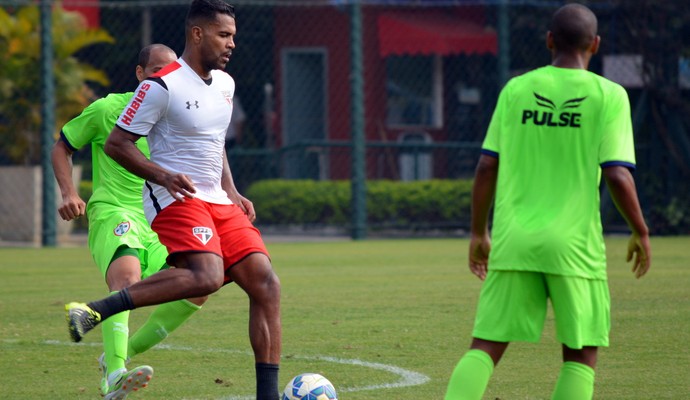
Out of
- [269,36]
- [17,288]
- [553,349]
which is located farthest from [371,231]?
[553,349]

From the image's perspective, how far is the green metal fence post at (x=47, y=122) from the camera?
17172 mm

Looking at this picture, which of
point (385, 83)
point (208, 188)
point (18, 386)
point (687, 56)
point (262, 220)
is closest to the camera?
point (208, 188)

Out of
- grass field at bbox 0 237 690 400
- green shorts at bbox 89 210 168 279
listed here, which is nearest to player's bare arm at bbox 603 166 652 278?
grass field at bbox 0 237 690 400

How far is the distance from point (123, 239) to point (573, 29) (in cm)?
305

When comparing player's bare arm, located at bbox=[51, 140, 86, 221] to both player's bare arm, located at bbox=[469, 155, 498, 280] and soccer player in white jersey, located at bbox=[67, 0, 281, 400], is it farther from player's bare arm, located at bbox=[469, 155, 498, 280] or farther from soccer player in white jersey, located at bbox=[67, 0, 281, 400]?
player's bare arm, located at bbox=[469, 155, 498, 280]

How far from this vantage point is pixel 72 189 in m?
7.07

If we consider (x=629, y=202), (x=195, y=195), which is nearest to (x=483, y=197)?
(x=629, y=202)

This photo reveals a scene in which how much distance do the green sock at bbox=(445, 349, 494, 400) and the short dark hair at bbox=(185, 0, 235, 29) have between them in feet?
7.86

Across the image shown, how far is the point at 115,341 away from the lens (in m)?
6.46

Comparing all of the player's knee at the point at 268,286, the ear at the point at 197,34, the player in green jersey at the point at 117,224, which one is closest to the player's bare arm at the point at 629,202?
the player's knee at the point at 268,286

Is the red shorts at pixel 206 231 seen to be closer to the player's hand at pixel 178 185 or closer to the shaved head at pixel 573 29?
the player's hand at pixel 178 185

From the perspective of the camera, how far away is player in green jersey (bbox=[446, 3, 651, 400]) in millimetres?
4922

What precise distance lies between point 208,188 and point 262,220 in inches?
539

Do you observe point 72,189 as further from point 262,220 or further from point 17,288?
point 262,220
